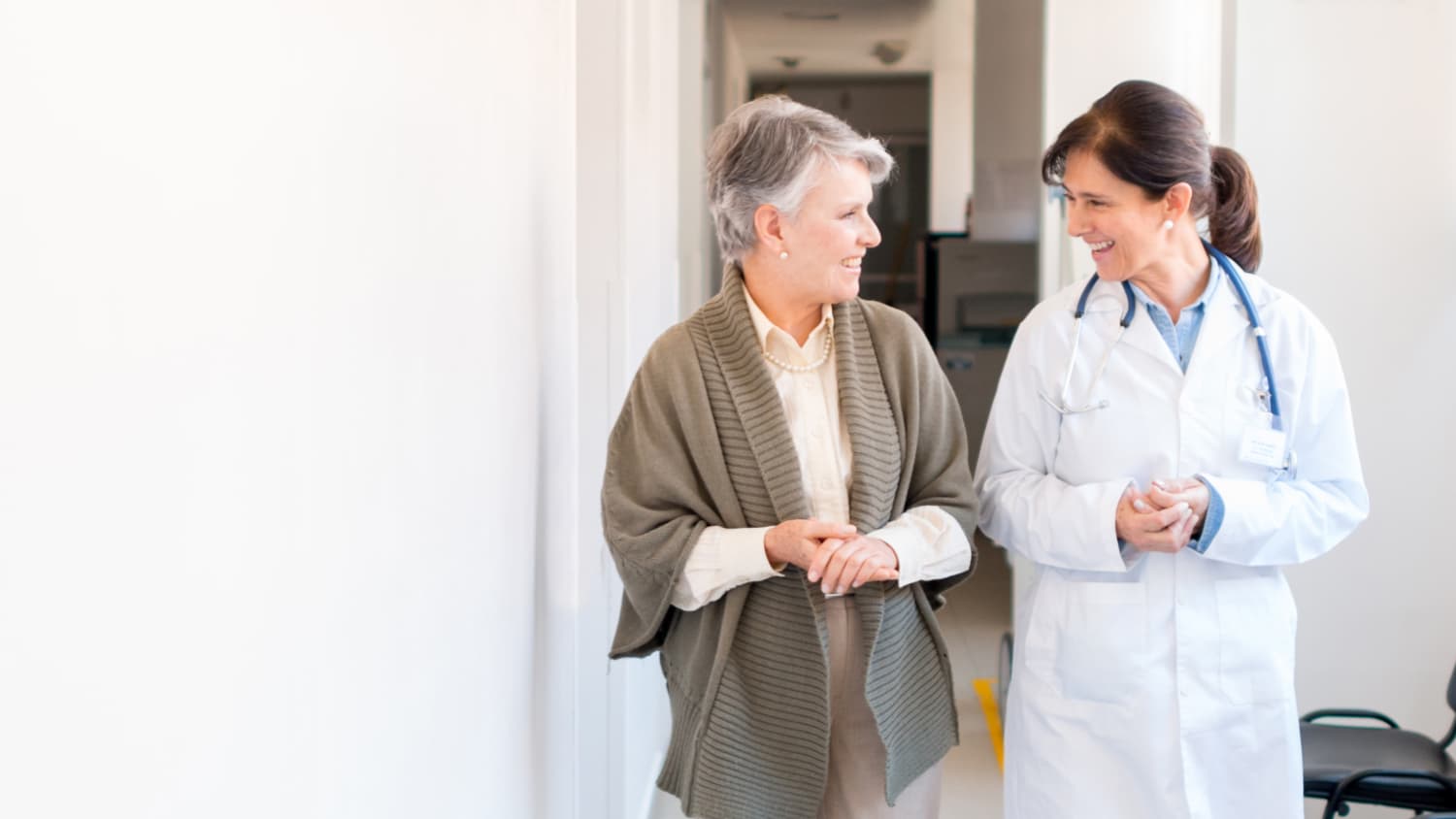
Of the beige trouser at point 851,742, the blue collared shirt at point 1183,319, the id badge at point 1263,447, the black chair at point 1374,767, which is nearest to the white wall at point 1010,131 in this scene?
the black chair at point 1374,767

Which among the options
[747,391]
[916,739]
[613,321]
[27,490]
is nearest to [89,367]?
[27,490]

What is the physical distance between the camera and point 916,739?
192 cm

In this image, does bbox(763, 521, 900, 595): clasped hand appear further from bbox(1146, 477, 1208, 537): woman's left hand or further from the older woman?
bbox(1146, 477, 1208, 537): woman's left hand

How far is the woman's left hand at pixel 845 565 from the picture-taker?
1713mm

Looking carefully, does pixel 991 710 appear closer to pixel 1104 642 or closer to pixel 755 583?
pixel 1104 642

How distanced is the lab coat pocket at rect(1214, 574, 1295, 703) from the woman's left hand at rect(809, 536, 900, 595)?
593 mm

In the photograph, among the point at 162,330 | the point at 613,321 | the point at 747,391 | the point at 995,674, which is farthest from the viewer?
the point at 995,674

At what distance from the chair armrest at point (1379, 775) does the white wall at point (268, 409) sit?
60.6 inches

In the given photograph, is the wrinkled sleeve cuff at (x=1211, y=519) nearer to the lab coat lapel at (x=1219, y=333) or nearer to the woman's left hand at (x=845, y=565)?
the lab coat lapel at (x=1219, y=333)

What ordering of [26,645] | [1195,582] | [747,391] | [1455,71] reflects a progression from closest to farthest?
[26,645] → [747,391] → [1195,582] → [1455,71]

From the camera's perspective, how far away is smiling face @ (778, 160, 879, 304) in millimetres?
1893

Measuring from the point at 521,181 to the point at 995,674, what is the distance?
378 centimetres

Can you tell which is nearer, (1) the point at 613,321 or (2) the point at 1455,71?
(1) the point at 613,321

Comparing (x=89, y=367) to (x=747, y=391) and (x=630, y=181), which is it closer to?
(x=747, y=391)
